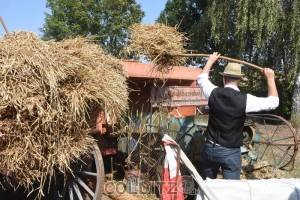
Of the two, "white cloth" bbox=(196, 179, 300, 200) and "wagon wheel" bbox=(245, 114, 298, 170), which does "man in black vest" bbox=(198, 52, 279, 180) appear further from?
"wagon wheel" bbox=(245, 114, 298, 170)

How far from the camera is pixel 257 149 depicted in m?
5.45

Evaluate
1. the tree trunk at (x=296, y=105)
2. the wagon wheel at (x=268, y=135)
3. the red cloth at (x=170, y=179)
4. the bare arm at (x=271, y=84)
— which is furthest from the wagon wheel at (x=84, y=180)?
the tree trunk at (x=296, y=105)

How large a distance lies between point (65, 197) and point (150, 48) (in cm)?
200

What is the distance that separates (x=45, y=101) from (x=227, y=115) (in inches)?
65.9

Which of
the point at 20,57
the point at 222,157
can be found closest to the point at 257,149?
the point at 222,157

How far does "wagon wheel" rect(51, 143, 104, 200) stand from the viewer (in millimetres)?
3852

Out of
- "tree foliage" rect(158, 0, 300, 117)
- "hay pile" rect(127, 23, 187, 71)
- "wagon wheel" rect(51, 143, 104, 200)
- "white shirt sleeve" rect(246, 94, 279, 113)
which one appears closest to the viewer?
"white shirt sleeve" rect(246, 94, 279, 113)

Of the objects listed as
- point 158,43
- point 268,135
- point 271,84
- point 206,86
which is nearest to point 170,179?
point 206,86

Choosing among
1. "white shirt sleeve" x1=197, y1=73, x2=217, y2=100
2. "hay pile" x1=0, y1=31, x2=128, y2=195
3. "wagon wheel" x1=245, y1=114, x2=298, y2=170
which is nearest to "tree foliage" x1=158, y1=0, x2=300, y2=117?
"wagon wheel" x1=245, y1=114, x2=298, y2=170

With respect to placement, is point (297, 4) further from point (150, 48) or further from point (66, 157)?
point (66, 157)

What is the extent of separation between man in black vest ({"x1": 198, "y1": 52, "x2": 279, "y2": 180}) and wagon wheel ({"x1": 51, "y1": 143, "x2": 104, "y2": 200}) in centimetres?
113

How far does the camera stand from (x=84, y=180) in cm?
416

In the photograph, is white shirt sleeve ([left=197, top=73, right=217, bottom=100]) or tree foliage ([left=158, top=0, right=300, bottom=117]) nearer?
white shirt sleeve ([left=197, top=73, right=217, bottom=100])

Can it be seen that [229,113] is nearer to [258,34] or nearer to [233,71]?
[233,71]
